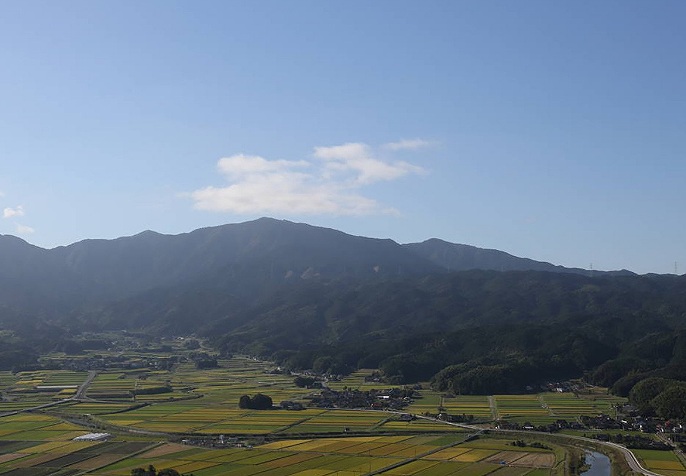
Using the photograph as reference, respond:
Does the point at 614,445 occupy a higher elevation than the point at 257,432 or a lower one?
lower

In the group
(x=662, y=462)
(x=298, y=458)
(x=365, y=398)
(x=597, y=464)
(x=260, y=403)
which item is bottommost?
(x=597, y=464)

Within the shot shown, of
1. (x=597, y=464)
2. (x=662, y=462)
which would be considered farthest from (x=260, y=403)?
(x=662, y=462)

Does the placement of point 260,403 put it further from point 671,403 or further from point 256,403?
point 671,403

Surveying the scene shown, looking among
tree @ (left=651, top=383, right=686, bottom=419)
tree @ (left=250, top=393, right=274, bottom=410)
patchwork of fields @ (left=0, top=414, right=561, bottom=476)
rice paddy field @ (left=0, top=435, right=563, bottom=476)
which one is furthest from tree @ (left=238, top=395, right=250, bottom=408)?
tree @ (left=651, top=383, right=686, bottom=419)

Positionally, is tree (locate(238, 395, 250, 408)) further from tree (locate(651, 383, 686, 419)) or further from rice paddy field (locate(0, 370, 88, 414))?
tree (locate(651, 383, 686, 419))

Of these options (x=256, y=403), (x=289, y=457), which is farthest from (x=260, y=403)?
(x=289, y=457)

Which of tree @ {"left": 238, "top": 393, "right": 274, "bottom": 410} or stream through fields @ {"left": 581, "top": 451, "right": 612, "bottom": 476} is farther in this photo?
tree @ {"left": 238, "top": 393, "right": 274, "bottom": 410}

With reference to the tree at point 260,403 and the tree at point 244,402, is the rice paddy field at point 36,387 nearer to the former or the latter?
the tree at point 244,402

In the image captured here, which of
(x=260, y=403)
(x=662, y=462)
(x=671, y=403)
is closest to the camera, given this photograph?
(x=662, y=462)

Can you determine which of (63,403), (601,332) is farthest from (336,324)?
(63,403)

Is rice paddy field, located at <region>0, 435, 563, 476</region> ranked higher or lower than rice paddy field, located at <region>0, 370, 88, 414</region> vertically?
lower

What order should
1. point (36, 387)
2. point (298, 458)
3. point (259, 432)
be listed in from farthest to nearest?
point (36, 387) → point (259, 432) → point (298, 458)

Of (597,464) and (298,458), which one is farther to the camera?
(597,464)

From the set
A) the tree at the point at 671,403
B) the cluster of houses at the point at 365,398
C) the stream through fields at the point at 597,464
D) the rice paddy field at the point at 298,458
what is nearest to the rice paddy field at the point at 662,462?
the stream through fields at the point at 597,464
